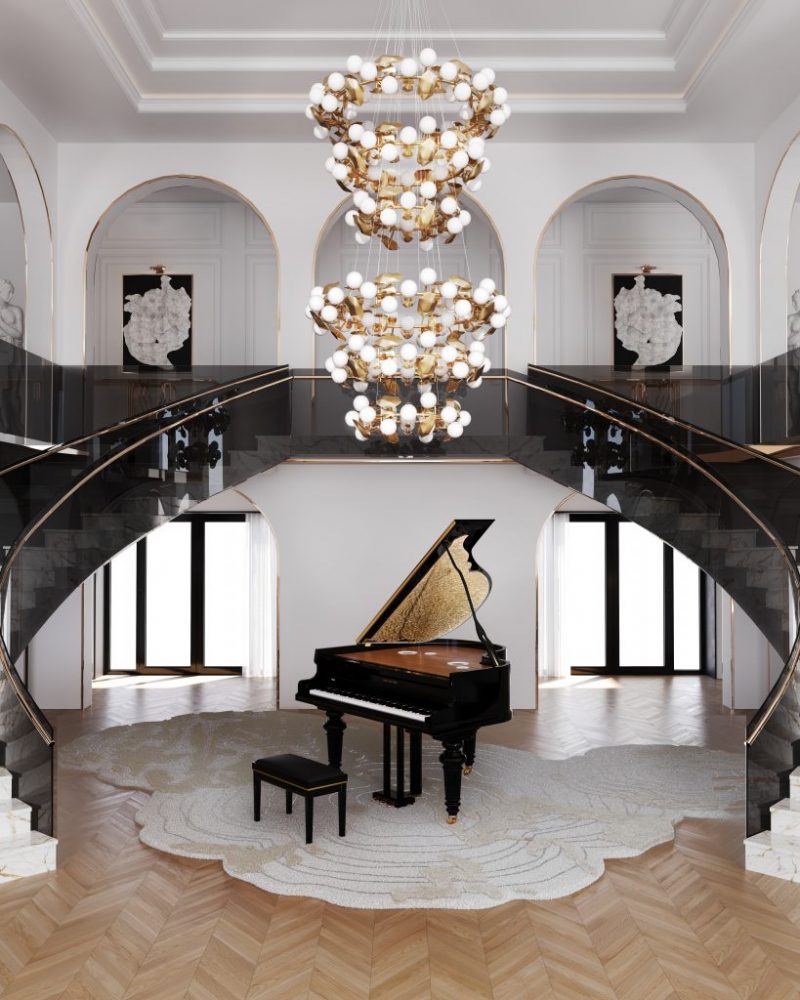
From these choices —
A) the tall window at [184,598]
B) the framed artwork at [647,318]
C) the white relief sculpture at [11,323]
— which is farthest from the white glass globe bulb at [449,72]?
the tall window at [184,598]

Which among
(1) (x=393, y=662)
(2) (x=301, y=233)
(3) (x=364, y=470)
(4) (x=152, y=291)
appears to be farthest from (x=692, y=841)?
(4) (x=152, y=291)

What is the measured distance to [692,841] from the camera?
18.5 ft

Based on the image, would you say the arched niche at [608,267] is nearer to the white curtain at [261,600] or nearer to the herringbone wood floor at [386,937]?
the white curtain at [261,600]

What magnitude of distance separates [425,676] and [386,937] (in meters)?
1.94

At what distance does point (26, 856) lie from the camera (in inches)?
199

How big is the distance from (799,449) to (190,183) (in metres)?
6.99

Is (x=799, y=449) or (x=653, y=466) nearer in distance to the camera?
(x=653, y=466)

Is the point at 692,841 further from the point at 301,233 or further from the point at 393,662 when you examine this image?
the point at 301,233

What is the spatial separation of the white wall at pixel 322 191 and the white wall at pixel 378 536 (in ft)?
4.54

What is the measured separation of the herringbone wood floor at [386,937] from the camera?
383 cm

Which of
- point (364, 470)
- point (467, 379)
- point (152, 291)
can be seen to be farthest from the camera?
point (152, 291)

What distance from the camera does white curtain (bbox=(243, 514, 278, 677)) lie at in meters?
13.1

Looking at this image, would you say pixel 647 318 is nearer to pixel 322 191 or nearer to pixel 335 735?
pixel 322 191

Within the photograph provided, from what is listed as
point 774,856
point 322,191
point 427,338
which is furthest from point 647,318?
point 774,856
